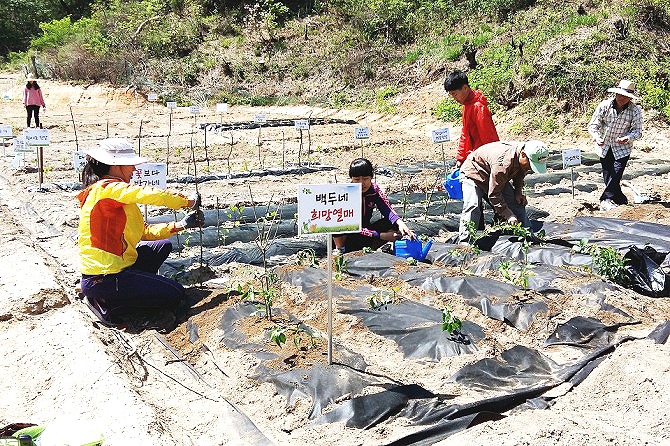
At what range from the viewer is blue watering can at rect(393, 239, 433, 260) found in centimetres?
510

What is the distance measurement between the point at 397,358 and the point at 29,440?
76.0 inches

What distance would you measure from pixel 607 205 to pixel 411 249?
263 centimetres

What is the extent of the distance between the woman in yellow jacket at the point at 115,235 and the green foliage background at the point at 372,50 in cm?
992

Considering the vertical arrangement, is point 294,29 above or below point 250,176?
above

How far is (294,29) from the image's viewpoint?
26375 millimetres

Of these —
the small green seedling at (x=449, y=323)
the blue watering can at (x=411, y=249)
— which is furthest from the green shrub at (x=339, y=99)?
the small green seedling at (x=449, y=323)

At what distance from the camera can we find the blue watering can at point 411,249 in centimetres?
510

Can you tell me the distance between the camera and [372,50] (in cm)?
2073

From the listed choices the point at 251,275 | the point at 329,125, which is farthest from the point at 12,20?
the point at 251,275

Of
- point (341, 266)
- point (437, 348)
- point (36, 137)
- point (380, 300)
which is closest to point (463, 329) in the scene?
point (437, 348)

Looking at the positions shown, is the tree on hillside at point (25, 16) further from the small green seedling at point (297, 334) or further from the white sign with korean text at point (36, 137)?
the small green seedling at point (297, 334)

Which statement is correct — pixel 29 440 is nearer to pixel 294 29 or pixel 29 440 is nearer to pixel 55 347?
pixel 55 347

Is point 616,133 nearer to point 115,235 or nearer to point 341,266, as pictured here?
point 341,266

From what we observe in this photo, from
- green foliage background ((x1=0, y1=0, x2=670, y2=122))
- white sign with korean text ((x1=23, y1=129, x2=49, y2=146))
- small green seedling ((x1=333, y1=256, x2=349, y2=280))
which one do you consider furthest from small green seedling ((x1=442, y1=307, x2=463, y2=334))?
green foliage background ((x1=0, y1=0, x2=670, y2=122))
